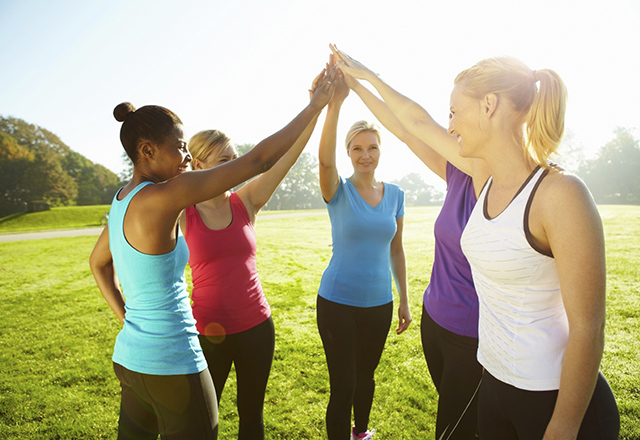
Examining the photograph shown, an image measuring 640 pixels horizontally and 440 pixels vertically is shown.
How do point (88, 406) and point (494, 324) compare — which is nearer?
point (494, 324)

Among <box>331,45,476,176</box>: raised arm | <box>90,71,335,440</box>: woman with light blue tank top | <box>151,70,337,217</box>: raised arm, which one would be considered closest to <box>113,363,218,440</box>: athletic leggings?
<box>90,71,335,440</box>: woman with light blue tank top

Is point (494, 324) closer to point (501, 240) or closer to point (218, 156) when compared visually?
point (501, 240)

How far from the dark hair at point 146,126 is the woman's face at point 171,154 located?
0.09 ft

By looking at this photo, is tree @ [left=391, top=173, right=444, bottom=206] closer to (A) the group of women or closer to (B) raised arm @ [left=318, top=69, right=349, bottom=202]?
(B) raised arm @ [left=318, top=69, right=349, bottom=202]

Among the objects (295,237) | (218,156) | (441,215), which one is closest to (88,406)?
(218,156)

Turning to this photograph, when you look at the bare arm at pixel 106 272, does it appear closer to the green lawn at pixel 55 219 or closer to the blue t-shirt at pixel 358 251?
the blue t-shirt at pixel 358 251

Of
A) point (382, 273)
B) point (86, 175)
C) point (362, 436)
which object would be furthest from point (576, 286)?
point (86, 175)

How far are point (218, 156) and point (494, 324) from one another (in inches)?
88.7

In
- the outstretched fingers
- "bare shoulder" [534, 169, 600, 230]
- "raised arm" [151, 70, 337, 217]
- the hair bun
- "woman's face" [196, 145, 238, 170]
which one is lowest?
"bare shoulder" [534, 169, 600, 230]

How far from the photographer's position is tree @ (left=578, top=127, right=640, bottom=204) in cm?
6059

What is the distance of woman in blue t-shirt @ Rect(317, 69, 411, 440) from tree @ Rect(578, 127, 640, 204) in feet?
235

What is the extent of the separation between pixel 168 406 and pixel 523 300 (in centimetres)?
177

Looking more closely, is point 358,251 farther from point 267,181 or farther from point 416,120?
point 416,120

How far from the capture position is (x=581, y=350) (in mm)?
1335
